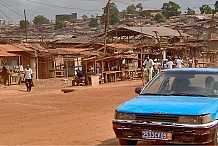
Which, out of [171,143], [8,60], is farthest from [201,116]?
[8,60]

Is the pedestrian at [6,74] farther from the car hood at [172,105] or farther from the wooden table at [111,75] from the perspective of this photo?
the car hood at [172,105]

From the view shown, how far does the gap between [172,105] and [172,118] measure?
0.34 meters

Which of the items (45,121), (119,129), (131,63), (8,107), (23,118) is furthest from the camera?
(131,63)

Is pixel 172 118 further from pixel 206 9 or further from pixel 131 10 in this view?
pixel 131 10

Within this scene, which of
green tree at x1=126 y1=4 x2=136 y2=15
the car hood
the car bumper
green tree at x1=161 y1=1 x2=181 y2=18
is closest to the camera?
the car bumper

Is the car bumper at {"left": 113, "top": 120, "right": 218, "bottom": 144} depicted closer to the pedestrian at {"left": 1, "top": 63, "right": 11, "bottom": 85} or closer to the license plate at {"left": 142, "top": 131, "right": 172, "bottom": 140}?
the license plate at {"left": 142, "top": 131, "right": 172, "bottom": 140}

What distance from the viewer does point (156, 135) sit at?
24.1 ft

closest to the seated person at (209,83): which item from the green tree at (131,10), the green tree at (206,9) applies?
the green tree at (206,9)

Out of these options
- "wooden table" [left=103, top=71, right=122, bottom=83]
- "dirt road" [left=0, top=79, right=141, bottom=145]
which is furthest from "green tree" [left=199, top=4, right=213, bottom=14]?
"dirt road" [left=0, top=79, right=141, bottom=145]

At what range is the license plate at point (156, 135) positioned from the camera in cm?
728

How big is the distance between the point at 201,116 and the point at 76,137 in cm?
333

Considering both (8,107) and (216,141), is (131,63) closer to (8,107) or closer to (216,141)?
(8,107)

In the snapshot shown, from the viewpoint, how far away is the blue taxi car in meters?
7.22

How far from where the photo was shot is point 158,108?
7.44 meters
